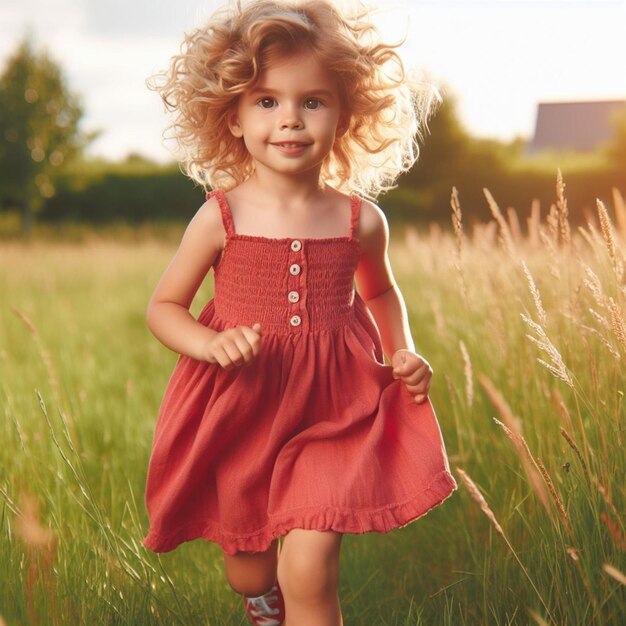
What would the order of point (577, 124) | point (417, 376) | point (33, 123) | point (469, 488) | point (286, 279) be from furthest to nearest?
point (33, 123) → point (577, 124) → point (286, 279) → point (417, 376) → point (469, 488)

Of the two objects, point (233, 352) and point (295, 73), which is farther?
point (295, 73)

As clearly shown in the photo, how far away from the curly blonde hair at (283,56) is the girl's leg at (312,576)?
0.98m

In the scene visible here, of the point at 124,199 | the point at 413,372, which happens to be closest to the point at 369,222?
the point at 413,372

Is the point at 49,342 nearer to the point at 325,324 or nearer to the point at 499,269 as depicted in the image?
the point at 499,269

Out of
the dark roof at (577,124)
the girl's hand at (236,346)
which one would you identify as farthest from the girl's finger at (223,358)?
the dark roof at (577,124)

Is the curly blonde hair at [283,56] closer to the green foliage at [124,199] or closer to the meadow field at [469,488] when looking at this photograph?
the meadow field at [469,488]

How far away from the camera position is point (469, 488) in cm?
152

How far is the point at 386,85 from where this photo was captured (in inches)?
91.7

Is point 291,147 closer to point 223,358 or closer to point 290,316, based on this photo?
point 290,316

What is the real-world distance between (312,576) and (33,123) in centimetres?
2184

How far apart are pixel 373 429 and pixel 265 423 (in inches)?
10.7

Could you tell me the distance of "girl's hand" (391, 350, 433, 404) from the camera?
78.4 inches

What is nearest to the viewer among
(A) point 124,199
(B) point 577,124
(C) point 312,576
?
(C) point 312,576

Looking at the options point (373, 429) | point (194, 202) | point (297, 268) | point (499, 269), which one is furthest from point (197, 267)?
point (194, 202)
